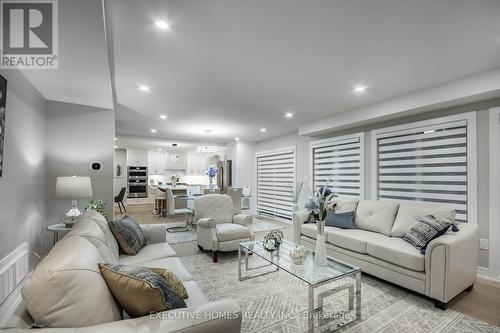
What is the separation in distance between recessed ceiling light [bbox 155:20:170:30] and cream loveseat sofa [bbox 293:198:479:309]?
321 centimetres

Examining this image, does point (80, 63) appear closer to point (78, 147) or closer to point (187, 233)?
point (78, 147)

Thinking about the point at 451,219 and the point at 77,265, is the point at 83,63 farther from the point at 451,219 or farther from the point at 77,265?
the point at 451,219

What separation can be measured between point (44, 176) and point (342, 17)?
14.6 ft

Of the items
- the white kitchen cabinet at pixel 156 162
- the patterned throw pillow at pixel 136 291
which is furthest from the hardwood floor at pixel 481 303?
the white kitchen cabinet at pixel 156 162

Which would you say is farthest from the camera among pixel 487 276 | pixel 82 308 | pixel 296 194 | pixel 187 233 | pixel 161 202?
pixel 161 202

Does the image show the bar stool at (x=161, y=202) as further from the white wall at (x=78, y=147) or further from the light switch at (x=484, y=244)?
the light switch at (x=484, y=244)

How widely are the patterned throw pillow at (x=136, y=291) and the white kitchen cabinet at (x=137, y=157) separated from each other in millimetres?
9880

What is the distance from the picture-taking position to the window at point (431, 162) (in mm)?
3158

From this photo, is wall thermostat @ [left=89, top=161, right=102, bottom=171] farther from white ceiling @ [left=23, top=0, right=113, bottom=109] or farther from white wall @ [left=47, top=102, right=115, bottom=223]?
white ceiling @ [left=23, top=0, right=113, bottom=109]

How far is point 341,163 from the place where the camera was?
16.2 feet

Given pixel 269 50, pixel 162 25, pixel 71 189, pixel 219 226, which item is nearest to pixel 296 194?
pixel 219 226

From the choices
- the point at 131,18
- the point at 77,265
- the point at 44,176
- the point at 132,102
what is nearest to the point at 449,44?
the point at 131,18

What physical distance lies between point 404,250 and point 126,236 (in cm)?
305

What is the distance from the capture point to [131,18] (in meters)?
1.81
